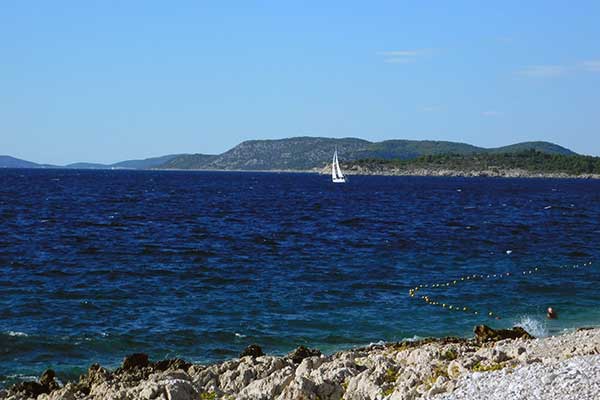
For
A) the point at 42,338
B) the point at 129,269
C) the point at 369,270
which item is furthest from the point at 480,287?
the point at 42,338

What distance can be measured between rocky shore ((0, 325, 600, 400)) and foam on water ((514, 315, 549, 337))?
636cm

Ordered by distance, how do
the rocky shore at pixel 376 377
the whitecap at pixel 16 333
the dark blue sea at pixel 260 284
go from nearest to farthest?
the rocky shore at pixel 376 377
the whitecap at pixel 16 333
the dark blue sea at pixel 260 284

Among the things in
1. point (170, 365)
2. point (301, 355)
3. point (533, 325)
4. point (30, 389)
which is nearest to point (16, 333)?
point (30, 389)

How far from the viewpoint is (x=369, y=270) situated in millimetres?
38156

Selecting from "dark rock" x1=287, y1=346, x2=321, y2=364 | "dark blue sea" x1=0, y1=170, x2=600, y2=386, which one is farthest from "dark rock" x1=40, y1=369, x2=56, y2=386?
"dark rock" x1=287, y1=346, x2=321, y2=364

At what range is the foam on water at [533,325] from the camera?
81.4 feet

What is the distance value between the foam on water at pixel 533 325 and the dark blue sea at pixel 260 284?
0.42 feet

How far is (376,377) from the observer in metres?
14.1

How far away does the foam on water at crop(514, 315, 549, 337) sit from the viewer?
24808mm

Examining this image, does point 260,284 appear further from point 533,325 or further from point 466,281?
point 533,325

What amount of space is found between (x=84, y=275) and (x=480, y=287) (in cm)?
1746

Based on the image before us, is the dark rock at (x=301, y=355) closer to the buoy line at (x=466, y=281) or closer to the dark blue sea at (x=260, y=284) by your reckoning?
the dark blue sea at (x=260, y=284)

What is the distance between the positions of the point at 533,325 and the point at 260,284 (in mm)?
11919

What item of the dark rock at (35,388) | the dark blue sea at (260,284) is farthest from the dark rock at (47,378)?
the dark blue sea at (260,284)
